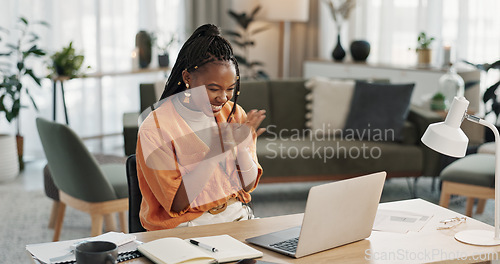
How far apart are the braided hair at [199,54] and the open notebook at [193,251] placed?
0.45 metres

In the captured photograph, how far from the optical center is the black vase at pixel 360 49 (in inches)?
217

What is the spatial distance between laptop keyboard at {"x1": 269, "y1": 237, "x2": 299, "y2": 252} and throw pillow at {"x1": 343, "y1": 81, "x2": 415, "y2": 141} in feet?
8.45

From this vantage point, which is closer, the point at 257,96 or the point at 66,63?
the point at 257,96

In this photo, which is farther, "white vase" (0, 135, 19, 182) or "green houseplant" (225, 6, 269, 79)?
"green houseplant" (225, 6, 269, 79)

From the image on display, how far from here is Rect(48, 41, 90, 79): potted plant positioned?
4477 mm

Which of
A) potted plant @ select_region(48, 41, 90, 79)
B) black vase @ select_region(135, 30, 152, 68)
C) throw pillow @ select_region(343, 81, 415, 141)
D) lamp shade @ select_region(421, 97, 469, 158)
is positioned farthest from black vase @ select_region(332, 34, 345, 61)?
lamp shade @ select_region(421, 97, 469, 158)

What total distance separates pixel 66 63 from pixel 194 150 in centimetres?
292

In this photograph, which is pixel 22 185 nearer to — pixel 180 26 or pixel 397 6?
pixel 180 26

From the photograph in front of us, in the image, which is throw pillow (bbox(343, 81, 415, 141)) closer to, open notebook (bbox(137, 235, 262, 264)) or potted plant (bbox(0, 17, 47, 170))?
potted plant (bbox(0, 17, 47, 170))

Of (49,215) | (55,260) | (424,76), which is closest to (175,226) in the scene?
(55,260)

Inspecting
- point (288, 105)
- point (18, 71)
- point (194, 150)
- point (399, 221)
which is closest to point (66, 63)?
point (18, 71)

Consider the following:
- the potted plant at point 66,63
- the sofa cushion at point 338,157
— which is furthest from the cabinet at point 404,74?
the potted plant at point 66,63

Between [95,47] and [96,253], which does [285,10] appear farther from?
[96,253]

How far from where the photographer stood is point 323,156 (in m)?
3.98
